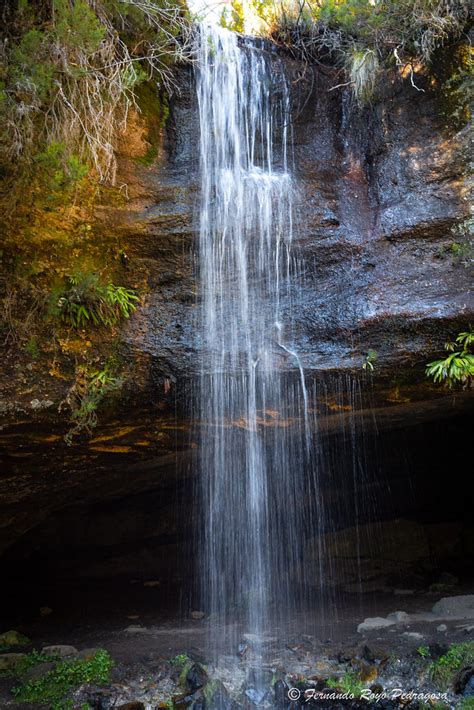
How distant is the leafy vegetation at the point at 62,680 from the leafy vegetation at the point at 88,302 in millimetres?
3779

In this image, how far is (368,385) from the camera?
640 centimetres

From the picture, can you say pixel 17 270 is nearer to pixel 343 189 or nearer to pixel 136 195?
pixel 136 195

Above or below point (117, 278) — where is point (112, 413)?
below

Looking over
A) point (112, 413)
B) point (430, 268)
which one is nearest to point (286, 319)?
point (430, 268)

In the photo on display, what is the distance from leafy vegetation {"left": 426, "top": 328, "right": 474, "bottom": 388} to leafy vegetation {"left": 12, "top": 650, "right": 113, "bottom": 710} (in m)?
4.89

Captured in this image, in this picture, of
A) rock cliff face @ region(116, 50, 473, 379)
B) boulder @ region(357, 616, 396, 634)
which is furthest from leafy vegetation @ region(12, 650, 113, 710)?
rock cliff face @ region(116, 50, 473, 379)

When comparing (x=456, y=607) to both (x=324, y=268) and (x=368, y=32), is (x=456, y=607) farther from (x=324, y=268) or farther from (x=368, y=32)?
(x=368, y=32)

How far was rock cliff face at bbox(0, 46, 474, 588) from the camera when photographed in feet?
20.6

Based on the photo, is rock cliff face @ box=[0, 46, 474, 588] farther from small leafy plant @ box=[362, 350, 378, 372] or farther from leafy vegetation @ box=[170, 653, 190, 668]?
leafy vegetation @ box=[170, 653, 190, 668]

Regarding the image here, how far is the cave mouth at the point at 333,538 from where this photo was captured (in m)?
10.0

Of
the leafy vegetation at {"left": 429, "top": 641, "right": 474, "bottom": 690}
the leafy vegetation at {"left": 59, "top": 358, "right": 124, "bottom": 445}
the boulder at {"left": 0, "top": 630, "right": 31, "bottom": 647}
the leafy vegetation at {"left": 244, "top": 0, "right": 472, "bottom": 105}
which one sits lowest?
the boulder at {"left": 0, "top": 630, "right": 31, "bottom": 647}

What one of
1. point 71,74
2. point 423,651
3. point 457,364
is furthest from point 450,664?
point 71,74

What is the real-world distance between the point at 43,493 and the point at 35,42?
17.9 feet

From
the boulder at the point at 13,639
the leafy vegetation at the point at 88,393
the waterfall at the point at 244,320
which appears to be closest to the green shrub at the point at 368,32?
the waterfall at the point at 244,320
